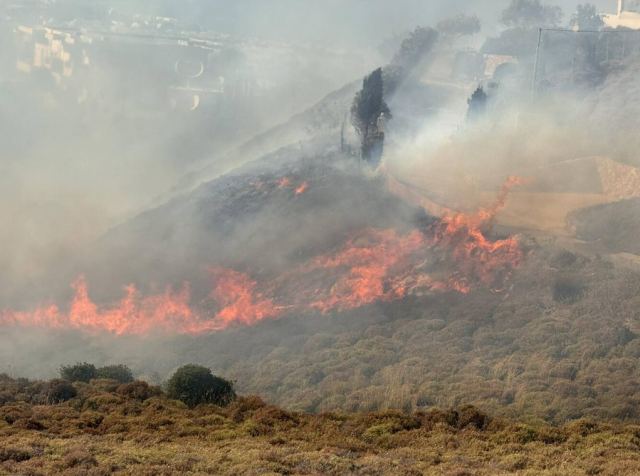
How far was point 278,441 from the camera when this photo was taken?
31750mm

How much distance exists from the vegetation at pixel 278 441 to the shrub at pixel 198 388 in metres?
1.50

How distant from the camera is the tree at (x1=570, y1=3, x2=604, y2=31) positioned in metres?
139

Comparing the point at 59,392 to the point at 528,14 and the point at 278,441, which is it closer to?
the point at 278,441

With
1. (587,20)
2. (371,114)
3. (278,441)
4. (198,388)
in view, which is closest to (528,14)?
(587,20)

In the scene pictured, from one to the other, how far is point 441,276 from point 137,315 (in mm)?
17321

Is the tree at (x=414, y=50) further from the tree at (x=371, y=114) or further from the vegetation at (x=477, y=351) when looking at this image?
the vegetation at (x=477, y=351)

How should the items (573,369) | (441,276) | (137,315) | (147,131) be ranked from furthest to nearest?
(147,131)
(137,315)
(441,276)
(573,369)

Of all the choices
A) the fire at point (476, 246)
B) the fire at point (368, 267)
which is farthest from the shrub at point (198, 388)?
the fire at point (476, 246)

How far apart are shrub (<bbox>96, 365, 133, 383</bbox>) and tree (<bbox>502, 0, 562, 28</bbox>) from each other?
118447 mm

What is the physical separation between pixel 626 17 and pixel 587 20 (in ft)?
22.2

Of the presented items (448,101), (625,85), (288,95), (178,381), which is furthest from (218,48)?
(178,381)

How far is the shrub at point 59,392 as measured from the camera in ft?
127

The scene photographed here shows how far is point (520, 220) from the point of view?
5834 cm

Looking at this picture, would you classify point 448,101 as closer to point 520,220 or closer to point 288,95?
point 288,95
